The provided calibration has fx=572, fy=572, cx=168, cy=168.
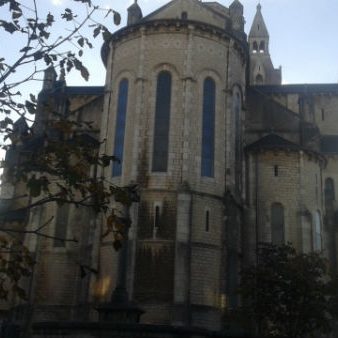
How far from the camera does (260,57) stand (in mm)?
67562

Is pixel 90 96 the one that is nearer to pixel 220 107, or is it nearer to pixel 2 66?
pixel 220 107

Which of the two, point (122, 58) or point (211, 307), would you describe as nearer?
point (211, 307)

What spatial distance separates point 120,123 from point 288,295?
1223cm

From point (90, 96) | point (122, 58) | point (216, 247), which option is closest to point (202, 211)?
point (216, 247)

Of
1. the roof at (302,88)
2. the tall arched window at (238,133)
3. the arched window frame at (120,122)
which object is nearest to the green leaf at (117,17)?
the arched window frame at (120,122)

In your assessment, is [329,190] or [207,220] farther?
[329,190]

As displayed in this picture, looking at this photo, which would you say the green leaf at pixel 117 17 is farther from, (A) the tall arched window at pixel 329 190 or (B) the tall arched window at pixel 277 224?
(A) the tall arched window at pixel 329 190

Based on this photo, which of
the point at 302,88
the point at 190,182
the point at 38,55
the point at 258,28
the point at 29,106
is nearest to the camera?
the point at 29,106

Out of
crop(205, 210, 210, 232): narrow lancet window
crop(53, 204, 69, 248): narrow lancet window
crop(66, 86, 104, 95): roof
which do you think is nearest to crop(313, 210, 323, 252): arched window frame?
crop(205, 210, 210, 232): narrow lancet window

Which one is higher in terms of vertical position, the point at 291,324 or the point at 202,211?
the point at 202,211

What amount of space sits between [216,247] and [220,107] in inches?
282

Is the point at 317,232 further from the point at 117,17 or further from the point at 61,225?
the point at 117,17

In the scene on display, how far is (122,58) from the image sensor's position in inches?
1174

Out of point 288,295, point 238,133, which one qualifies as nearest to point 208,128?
point 238,133
